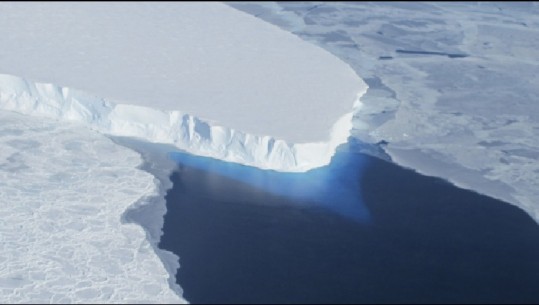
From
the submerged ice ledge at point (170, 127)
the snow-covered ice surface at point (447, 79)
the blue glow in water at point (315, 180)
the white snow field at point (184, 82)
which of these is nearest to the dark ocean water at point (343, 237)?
the blue glow in water at point (315, 180)

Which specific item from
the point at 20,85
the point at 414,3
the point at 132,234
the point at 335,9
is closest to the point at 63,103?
the point at 20,85

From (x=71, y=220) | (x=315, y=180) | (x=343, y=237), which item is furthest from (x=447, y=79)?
(x=71, y=220)

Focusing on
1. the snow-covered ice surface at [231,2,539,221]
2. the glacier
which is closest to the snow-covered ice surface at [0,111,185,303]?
the glacier

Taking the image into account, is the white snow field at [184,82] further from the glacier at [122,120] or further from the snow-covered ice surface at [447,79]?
the snow-covered ice surface at [447,79]

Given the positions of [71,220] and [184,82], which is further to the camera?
[184,82]

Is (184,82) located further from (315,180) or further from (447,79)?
(447,79)

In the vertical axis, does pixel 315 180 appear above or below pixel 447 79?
below

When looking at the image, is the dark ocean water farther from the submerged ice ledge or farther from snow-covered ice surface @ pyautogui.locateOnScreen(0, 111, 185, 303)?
snow-covered ice surface @ pyautogui.locateOnScreen(0, 111, 185, 303)
